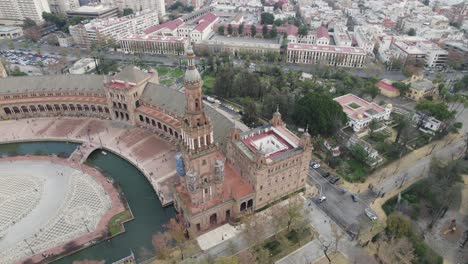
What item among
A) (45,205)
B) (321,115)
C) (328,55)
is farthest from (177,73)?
(45,205)

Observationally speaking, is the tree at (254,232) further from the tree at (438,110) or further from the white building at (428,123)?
the tree at (438,110)

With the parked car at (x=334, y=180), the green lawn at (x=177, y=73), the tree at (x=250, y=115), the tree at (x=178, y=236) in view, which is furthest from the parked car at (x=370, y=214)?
the green lawn at (x=177, y=73)

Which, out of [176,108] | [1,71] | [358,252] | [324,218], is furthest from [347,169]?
[1,71]

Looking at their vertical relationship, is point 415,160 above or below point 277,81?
below

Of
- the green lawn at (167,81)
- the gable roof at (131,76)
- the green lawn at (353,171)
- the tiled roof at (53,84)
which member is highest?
the gable roof at (131,76)

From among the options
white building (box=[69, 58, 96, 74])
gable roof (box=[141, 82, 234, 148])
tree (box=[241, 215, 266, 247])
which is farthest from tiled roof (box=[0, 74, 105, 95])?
tree (box=[241, 215, 266, 247])

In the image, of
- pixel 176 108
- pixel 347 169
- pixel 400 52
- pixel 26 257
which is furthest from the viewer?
pixel 400 52

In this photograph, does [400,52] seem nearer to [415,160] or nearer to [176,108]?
[415,160]
